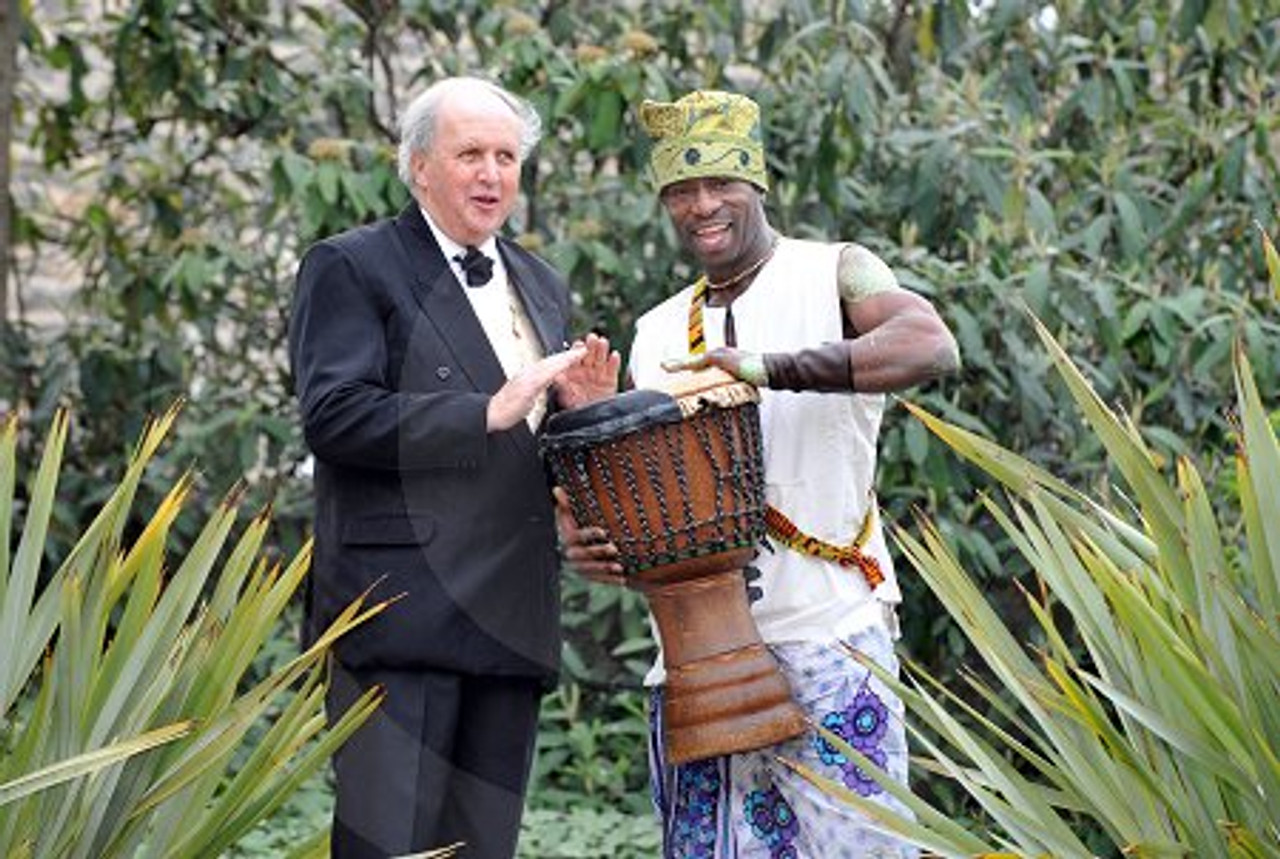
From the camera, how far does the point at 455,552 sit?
15.3 ft

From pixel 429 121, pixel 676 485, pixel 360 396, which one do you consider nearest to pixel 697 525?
pixel 676 485

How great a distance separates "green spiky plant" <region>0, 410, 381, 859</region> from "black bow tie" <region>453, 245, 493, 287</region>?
768mm

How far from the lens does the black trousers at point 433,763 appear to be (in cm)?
465

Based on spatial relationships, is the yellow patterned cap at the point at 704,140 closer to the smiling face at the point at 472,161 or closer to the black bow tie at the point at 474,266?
the smiling face at the point at 472,161

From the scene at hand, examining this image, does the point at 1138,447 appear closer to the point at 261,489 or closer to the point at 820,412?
the point at 820,412

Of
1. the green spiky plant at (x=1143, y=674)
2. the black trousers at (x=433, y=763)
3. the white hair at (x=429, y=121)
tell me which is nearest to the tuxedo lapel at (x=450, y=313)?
the white hair at (x=429, y=121)

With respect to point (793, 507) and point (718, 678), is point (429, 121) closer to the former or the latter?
point (793, 507)

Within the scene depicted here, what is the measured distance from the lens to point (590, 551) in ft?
14.9

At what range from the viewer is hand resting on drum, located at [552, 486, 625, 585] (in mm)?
4520

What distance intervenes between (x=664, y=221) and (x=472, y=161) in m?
2.40

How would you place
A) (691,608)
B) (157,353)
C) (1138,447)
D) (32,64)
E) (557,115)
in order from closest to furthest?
(1138,447), (691,608), (557,115), (157,353), (32,64)

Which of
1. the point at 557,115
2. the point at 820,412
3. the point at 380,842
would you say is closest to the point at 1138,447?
the point at 820,412

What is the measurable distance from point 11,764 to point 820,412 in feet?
4.81

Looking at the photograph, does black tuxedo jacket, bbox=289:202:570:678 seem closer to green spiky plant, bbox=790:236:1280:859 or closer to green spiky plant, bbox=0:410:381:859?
green spiky plant, bbox=0:410:381:859
